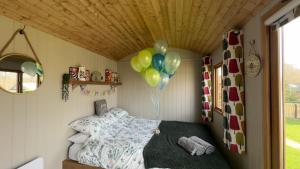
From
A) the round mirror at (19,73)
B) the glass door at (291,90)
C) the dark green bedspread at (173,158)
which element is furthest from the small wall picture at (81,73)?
the glass door at (291,90)

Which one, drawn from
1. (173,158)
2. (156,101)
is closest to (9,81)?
(173,158)

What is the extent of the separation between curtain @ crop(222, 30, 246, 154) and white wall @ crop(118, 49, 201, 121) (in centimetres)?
217

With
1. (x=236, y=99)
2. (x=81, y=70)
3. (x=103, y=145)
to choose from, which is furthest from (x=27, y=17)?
(x=236, y=99)

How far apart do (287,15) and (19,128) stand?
8.43 feet

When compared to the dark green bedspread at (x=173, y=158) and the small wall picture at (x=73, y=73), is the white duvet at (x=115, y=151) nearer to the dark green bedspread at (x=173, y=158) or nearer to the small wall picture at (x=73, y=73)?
the dark green bedspread at (x=173, y=158)

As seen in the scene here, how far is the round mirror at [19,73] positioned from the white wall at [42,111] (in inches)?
3.0

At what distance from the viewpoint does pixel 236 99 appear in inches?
73.5

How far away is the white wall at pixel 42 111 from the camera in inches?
63.4

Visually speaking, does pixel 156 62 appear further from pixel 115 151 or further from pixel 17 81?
pixel 17 81

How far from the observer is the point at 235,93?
6.17 ft

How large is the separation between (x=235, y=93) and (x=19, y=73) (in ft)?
7.72

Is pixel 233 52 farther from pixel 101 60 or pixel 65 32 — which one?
pixel 101 60

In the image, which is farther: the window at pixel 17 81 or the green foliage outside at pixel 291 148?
the window at pixel 17 81

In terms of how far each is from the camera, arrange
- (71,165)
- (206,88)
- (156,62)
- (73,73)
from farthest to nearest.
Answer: (206,88), (156,62), (73,73), (71,165)
